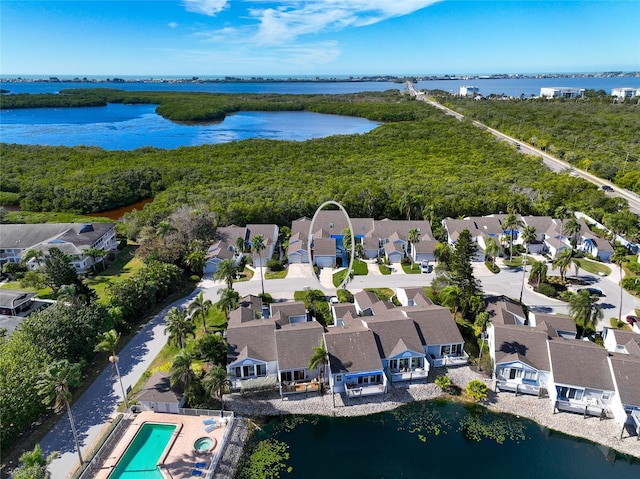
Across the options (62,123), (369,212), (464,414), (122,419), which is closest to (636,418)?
(464,414)

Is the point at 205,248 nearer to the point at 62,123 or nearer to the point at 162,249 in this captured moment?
the point at 162,249

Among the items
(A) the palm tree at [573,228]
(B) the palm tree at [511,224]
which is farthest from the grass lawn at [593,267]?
(B) the palm tree at [511,224]

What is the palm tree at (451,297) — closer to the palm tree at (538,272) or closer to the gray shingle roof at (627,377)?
the palm tree at (538,272)

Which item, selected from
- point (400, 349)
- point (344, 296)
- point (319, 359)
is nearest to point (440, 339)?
point (400, 349)

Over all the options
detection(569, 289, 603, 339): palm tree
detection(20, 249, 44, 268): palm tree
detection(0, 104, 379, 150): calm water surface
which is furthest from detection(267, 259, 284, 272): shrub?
detection(0, 104, 379, 150): calm water surface

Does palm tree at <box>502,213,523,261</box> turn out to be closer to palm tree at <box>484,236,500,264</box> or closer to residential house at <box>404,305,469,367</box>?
palm tree at <box>484,236,500,264</box>

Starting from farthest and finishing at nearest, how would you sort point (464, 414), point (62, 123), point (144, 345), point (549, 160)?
point (62, 123) → point (549, 160) → point (144, 345) → point (464, 414)
